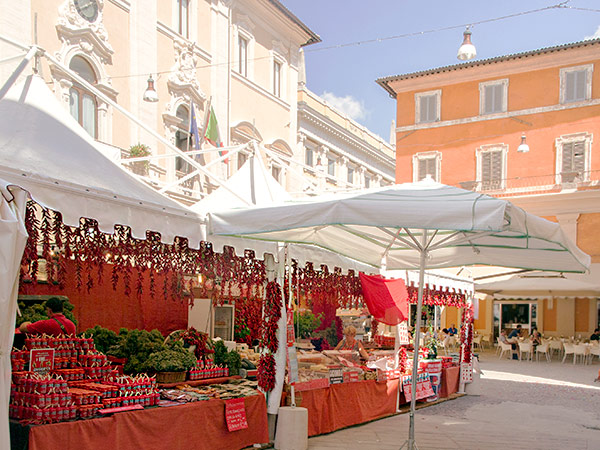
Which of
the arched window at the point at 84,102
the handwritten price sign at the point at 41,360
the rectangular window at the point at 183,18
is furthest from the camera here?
the rectangular window at the point at 183,18

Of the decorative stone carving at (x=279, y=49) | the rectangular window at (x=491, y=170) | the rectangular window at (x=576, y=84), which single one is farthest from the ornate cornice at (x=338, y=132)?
the rectangular window at (x=576, y=84)

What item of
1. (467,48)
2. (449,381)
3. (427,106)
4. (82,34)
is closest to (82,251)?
(449,381)

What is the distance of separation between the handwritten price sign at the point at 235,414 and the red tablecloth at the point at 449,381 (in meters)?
5.87

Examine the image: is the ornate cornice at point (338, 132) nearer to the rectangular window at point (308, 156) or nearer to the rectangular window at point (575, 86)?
the rectangular window at point (308, 156)

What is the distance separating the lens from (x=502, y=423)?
8.95m

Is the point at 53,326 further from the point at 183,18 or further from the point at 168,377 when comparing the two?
the point at 183,18

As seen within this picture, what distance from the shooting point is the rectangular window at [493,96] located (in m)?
26.2

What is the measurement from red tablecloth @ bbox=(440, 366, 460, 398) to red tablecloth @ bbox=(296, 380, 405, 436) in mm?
2317

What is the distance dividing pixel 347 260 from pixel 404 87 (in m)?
21.4

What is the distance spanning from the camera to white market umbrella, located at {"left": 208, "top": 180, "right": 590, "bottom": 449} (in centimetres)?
480

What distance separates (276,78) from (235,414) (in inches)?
699

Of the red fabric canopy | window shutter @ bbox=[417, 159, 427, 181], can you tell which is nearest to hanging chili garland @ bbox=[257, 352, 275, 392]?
the red fabric canopy

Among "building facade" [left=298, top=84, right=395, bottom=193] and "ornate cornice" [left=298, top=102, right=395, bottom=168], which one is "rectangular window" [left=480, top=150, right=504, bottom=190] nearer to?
"building facade" [left=298, top=84, right=395, bottom=193]

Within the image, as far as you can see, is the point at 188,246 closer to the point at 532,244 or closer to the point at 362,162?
the point at 532,244
